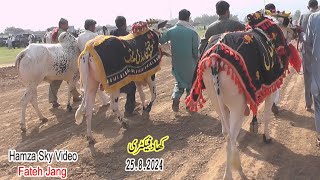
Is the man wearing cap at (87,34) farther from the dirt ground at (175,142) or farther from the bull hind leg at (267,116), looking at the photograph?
the bull hind leg at (267,116)

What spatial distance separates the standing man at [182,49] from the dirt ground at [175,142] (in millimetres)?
575

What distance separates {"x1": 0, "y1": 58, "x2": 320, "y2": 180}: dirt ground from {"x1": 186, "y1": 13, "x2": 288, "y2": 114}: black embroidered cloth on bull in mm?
904

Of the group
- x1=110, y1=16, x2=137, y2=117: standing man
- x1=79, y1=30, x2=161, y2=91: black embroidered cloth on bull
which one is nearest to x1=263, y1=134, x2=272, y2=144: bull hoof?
x1=79, y1=30, x2=161, y2=91: black embroidered cloth on bull

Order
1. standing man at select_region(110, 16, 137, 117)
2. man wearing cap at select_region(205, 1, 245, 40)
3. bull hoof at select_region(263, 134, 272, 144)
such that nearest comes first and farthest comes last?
1. bull hoof at select_region(263, 134, 272, 144)
2. man wearing cap at select_region(205, 1, 245, 40)
3. standing man at select_region(110, 16, 137, 117)

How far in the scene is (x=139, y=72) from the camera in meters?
7.21

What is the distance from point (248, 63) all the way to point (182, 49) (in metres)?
3.44

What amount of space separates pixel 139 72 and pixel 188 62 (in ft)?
4.30

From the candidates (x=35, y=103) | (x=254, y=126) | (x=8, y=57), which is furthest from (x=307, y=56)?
(x=8, y=57)

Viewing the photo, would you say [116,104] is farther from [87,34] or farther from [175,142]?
[87,34]

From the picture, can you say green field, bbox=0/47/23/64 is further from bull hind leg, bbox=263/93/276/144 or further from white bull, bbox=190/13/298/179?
white bull, bbox=190/13/298/179

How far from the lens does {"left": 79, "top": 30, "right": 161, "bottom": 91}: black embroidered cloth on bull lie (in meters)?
6.33

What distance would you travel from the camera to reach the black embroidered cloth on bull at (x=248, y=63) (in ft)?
15.0

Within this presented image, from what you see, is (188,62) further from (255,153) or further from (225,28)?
(255,153)

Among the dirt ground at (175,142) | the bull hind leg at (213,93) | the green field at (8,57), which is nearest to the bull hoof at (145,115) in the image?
the dirt ground at (175,142)
